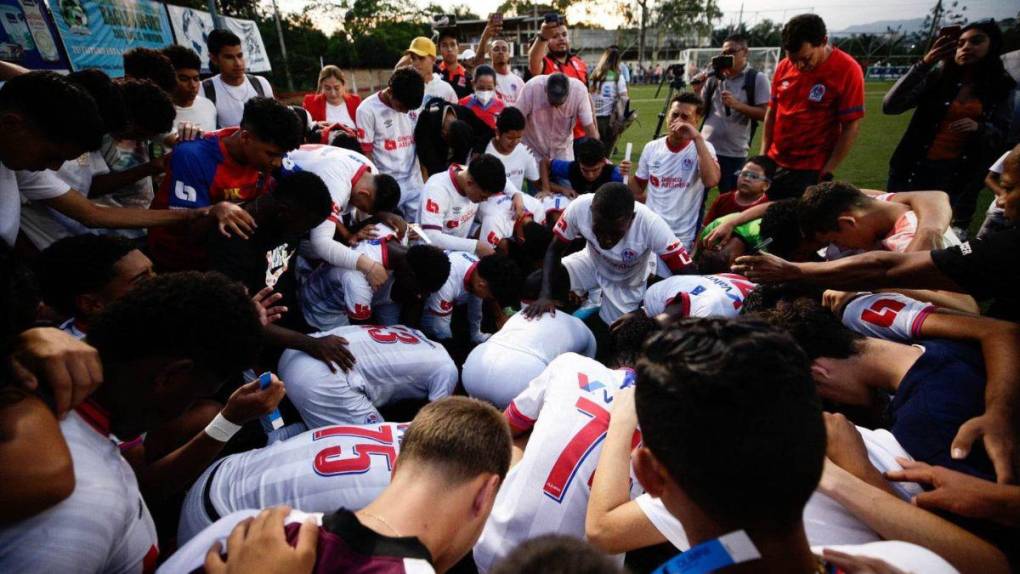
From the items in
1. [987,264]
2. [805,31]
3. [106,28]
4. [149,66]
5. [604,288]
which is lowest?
[604,288]

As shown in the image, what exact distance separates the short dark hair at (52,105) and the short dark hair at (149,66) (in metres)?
2.23

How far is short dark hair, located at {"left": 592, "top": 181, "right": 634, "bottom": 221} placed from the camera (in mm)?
3520

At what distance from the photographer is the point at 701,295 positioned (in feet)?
10.7

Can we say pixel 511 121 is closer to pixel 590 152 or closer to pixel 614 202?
pixel 590 152

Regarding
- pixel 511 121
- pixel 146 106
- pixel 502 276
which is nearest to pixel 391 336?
pixel 502 276

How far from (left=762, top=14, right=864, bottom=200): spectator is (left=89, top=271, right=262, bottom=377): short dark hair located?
469cm

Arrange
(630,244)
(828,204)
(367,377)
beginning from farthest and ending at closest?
(630,244)
(367,377)
(828,204)

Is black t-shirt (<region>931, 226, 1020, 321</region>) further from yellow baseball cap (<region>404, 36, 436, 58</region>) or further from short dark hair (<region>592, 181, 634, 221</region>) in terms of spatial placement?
yellow baseball cap (<region>404, 36, 436, 58</region>)

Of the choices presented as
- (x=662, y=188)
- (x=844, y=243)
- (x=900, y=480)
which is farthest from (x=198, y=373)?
(x=662, y=188)

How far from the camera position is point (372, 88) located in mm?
30922

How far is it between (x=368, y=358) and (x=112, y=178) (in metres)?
2.28

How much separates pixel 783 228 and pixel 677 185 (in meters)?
1.86

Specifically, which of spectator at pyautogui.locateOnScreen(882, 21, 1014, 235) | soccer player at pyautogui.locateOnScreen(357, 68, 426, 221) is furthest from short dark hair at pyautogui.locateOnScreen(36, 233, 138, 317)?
spectator at pyautogui.locateOnScreen(882, 21, 1014, 235)

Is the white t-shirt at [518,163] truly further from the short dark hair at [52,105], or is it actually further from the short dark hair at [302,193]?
the short dark hair at [52,105]
